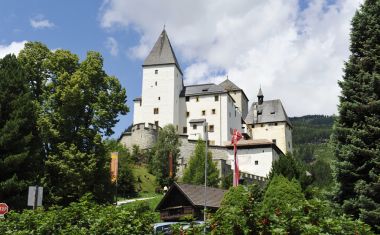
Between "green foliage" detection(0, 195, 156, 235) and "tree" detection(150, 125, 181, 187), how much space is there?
4778cm

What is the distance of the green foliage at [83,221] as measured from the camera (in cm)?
1087

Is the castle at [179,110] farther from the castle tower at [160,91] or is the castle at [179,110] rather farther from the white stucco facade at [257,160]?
the white stucco facade at [257,160]

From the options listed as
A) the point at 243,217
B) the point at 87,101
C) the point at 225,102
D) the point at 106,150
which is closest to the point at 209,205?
the point at 106,150

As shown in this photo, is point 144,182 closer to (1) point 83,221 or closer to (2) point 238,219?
(1) point 83,221

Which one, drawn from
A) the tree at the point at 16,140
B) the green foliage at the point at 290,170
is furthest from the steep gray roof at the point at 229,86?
the tree at the point at 16,140

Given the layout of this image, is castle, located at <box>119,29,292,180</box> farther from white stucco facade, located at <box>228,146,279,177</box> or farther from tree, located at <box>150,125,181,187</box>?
tree, located at <box>150,125,181,187</box>

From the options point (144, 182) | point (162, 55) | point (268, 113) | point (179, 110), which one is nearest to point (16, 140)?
point (144, 182)

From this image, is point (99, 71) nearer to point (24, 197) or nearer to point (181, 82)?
point (24, 197)

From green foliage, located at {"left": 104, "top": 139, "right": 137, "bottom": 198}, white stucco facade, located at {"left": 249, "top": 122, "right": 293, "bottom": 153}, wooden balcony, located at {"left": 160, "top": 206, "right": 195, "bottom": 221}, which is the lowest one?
wooden balcony, located at {"left": 160, "top": 206, "right": 195, "bottom": 221}

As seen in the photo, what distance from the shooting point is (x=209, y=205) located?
34.2 metres

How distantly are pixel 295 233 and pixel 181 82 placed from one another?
79.9m

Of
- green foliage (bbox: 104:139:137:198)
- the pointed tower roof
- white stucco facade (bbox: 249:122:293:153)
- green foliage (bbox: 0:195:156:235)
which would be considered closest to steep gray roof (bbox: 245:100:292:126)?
white stucco facade (bbox: 249:122:293:153)

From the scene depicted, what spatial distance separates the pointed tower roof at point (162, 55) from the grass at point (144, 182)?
2404 cm

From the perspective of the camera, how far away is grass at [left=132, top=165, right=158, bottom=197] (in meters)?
57.3
